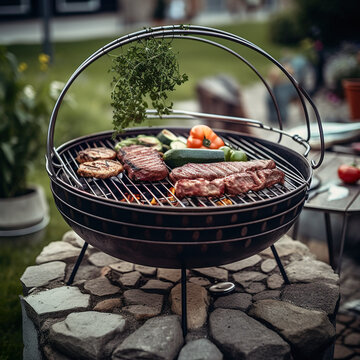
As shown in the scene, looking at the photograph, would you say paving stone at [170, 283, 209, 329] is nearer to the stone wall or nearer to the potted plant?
the stone wall

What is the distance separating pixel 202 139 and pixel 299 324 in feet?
4.72

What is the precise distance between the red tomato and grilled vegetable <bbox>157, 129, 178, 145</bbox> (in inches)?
56.3

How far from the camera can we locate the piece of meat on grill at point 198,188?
2701 millimetres

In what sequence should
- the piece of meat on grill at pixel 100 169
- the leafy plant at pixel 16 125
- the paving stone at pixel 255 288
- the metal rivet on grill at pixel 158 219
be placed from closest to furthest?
1. the metal rivet on grill at pixel 158 219
2. the piece of meat on grill at pixel 100 169
3. the paving stone at pixel 255 288
4. the leafy plant at pixel 16 125

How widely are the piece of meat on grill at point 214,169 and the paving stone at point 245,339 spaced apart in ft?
2.72

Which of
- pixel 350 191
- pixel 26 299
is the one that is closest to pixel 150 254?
pixel 26 299

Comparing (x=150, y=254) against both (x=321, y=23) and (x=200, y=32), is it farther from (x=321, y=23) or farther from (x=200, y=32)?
(x=321, y=23)

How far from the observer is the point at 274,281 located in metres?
3.26

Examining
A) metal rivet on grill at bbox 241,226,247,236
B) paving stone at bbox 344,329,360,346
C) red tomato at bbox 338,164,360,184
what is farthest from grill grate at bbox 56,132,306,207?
paving stone at bbox 344,329,360,346

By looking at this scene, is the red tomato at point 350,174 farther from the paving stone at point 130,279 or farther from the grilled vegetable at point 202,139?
the paving stone at point 130,279

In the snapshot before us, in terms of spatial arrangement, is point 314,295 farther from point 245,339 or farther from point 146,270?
point 146,270

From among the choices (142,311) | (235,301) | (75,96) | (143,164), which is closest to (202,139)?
(143,164)

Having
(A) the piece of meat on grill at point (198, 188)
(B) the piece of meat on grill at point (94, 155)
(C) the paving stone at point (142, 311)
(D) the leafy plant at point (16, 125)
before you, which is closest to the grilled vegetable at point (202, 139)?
(B) the piece of meat on grill at point (94, 155)

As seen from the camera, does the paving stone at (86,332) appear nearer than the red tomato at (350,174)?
Yes
